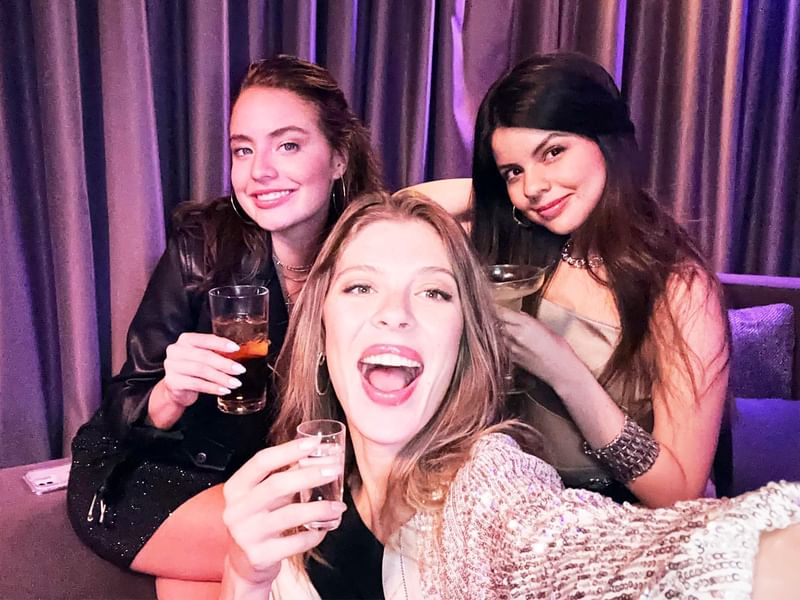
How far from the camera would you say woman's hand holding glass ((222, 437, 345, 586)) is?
2.93 feet

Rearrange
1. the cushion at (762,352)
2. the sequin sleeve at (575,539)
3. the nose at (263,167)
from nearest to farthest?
the sequin sleeve at (575,539)
the nose at (263,167)
the cushion at (762,352)

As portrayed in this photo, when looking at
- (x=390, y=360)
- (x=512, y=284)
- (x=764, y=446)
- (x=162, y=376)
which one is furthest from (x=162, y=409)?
(x=764, y=446)

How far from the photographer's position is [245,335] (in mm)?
1339

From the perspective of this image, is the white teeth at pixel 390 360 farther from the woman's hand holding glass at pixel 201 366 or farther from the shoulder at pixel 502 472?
the woman's hand holding glass at pixel 201 366

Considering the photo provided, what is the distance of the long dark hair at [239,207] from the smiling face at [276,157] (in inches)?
1.4

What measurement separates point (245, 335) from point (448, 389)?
0.40 m

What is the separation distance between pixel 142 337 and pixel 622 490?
3.71ft

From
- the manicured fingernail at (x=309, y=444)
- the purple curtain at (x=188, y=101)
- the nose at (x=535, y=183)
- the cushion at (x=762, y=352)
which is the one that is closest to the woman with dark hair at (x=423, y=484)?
the manicured fingernail at (x=309, y=444)

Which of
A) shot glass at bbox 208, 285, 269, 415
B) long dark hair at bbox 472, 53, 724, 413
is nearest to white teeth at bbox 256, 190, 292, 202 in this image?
shot glass at bbox 208, 285, 269, 415

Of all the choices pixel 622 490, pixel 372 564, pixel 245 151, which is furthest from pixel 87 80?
pixel 622 490

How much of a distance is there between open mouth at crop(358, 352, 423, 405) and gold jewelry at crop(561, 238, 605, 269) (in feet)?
2.09

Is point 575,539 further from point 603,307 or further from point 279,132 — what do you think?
point 279,132

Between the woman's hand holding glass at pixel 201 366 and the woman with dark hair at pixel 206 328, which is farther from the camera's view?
the woman with dark hair at pixel 206 328

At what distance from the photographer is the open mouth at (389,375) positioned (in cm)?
110
